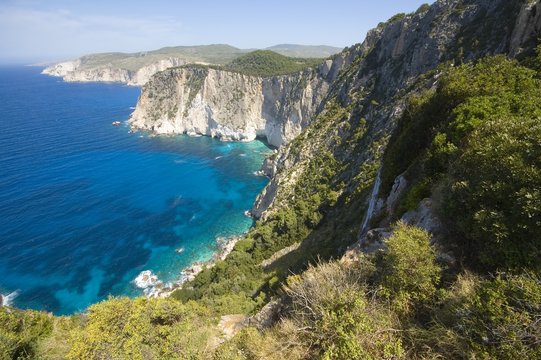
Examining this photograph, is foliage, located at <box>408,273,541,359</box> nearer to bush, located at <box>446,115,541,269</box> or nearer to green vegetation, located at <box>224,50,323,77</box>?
bush, located at <box>446,115,541,269</box>

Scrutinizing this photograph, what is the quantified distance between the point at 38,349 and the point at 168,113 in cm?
12210

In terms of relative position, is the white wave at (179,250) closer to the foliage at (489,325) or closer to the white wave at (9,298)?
the white wave at (9,298)

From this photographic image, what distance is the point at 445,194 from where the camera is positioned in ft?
39.2

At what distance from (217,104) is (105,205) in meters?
70.3

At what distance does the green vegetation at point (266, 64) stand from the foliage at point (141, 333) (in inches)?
4641

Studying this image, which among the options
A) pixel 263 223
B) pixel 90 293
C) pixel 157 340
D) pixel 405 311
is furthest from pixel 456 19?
pixel 90 293

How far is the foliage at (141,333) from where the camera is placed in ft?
46.5

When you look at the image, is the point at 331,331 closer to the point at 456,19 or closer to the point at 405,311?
the point at 405,311

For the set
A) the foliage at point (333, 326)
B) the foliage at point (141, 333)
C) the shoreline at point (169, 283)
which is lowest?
the shoreline at point (169, 283)

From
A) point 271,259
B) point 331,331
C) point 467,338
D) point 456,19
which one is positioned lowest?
point 271,259

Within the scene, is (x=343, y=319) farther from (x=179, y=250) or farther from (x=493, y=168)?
(x=179, y=250)

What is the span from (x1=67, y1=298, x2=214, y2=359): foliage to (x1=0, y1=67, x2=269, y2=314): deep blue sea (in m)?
31.9

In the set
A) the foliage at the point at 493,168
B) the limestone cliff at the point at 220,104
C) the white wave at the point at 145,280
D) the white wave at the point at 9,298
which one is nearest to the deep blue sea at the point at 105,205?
the white wave at the point at 9,298

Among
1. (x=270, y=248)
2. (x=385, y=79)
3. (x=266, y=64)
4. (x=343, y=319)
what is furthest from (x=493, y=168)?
(x=266, y=64)
